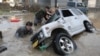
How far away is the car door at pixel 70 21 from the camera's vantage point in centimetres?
1039

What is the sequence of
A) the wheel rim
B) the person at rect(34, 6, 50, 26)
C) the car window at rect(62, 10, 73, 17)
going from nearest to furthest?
1. the wheel rim
2. the car window at rect(62, 10, 73, 17)
3. the person at rect(34, 6, 50, 26)

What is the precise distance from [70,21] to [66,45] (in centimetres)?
210

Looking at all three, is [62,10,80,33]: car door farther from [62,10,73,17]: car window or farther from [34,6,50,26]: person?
[34,6,50,26]: person

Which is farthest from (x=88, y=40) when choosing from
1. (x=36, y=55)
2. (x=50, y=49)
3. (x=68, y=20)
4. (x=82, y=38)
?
(x=36, y=55)

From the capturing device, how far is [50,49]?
359 inches

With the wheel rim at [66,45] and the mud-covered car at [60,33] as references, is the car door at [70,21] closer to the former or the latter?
the mud-covered car at [60,33]

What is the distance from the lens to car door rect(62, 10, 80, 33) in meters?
10.4

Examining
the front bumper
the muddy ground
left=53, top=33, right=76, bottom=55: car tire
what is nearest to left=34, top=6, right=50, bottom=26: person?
the muddy ground

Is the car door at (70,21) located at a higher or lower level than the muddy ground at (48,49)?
higher

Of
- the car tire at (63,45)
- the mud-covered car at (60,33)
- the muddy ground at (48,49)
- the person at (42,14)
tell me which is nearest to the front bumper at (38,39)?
the mud-covered car at (60,33)

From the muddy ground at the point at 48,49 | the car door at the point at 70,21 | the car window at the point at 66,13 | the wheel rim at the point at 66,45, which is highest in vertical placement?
the car window at the point at 66,13

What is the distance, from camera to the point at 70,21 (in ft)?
35.0

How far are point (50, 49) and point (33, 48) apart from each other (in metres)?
0.70

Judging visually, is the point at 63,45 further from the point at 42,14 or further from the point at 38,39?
the point at 42,14
